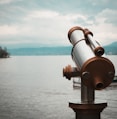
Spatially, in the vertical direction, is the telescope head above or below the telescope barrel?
below

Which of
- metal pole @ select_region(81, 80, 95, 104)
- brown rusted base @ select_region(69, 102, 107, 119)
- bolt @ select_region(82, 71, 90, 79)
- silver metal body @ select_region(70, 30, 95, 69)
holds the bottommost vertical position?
brown rusted base @ select_region(69, 102, 107, 119)

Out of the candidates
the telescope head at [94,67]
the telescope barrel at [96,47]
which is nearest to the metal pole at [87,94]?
the telescope head at [94,67]

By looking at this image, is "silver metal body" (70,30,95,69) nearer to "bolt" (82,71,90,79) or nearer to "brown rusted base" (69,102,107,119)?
"bolt" (82,71,90,79)

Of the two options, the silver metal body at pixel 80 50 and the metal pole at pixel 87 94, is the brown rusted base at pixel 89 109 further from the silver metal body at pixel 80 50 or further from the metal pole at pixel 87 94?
the silver metal body at pixel 80 50

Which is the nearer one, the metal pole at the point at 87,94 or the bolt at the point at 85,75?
the bolt at the point at 85,75

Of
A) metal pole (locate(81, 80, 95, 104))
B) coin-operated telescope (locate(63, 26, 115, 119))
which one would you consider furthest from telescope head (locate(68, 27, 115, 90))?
metal pole (locate(81, 80, 95, 104))

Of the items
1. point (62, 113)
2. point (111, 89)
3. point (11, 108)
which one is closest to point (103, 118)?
point (62, 113)

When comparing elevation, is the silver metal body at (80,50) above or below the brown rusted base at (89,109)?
above

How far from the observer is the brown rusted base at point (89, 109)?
11.0ft

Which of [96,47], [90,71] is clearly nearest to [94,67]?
[90,71]

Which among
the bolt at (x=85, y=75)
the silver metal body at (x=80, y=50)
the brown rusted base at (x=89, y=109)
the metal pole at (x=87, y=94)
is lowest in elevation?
the brown rusted base at (x=89, y=109)

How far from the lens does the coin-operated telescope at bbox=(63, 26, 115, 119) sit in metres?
3.27

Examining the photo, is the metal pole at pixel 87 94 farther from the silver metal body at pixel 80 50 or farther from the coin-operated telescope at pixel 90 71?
the silver metal body at pixel 80 50

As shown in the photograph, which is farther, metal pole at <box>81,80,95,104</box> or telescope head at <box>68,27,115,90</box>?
metal pole at <box>81,80,95,104</box>
